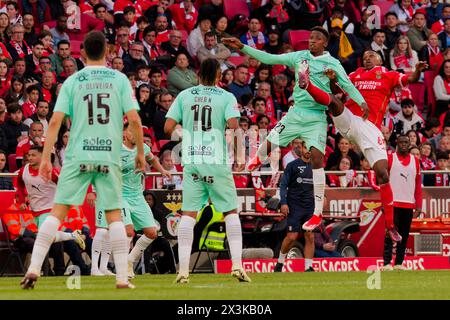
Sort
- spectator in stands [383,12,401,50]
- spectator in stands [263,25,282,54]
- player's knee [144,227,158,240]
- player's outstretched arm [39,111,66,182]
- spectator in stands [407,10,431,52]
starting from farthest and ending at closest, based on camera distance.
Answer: spectator in stands [407,10,431,52]
spectator in stands [383,12,401,50]
spectator in stands [263,25,282,54]
player's knee [144,227,158,240]
player's outstretched arm [39,111,66,182]

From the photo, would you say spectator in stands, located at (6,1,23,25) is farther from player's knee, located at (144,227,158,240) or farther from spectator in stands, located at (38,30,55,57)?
player's knee, located at (144,227,158,240)

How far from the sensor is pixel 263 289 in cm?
1496

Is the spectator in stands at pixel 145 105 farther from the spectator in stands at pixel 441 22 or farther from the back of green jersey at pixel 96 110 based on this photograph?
the back of green jersey at pixel 96 110

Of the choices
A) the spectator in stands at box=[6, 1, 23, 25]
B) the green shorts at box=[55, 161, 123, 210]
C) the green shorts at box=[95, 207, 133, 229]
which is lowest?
the green shorts at box=[95, 207, 133, 229]

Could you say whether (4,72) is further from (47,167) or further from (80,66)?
(47,167)

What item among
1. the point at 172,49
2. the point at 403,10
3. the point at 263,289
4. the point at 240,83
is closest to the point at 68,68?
the point at 172,49

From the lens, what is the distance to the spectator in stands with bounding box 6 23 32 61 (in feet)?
88.0

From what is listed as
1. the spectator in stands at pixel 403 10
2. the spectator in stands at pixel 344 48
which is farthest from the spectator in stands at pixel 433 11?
the spectator in stands at pixel 344 48

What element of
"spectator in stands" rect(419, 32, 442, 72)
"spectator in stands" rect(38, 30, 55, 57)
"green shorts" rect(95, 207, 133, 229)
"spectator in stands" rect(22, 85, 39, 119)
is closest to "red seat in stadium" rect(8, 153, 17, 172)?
"spectator in stands" rect(22, 85, 39, 119)

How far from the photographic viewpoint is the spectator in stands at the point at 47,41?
2716 centimetres

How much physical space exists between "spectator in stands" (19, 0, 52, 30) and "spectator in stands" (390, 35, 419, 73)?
28.5 ft

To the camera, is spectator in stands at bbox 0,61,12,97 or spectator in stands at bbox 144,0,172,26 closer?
spectator in stands at bbox 0,61,12,97
